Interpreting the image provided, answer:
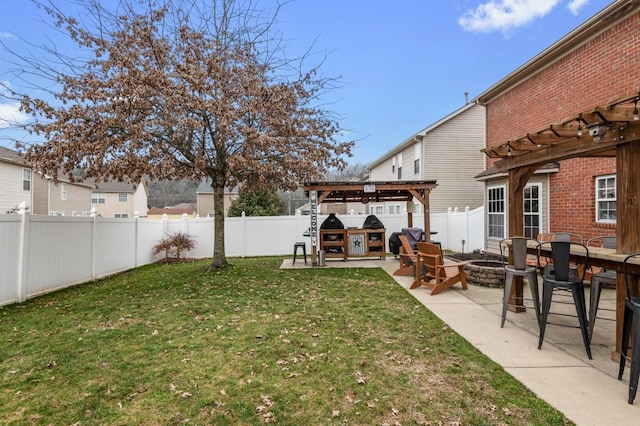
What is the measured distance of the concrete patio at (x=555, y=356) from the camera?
2.77 meters

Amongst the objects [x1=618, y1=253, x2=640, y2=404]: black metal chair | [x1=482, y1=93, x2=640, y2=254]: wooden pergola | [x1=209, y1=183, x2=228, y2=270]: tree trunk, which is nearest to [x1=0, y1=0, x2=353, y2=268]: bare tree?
[x1=209, y1=183, x2=228, y2=270]: tree trunk

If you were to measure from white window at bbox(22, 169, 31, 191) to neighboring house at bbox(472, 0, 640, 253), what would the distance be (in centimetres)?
2434

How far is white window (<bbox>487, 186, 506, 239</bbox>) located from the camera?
1091cm

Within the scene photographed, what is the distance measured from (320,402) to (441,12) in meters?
14.1

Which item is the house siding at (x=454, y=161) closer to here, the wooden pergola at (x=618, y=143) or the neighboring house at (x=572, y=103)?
the neighboring house at (x=572, y=103)

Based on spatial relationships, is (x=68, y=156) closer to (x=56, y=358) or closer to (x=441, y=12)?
(x=56, y=358)

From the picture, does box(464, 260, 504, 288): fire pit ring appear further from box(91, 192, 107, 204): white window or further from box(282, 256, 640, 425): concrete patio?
box(91, 192, 107, 204): white window

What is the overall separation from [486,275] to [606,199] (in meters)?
3.29

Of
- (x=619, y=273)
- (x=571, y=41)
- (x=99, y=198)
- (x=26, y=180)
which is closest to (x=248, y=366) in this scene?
(x=619, y=273)

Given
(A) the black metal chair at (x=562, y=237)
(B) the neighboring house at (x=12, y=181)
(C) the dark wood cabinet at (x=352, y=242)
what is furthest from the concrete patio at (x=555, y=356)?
(B) the neighboring house at (x=12, y=181)

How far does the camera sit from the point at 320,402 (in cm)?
289

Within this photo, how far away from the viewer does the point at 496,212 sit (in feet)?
36.9

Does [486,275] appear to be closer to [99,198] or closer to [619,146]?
[619,146]

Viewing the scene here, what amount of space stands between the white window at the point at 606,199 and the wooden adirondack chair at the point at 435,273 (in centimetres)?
365
